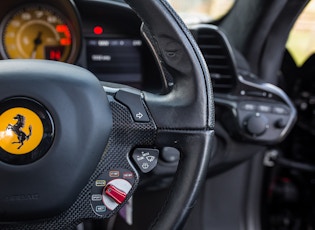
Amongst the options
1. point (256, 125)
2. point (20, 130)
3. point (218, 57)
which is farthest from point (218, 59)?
point (20, 130)

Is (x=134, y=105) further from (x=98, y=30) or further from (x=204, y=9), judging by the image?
(x=204, y=9)

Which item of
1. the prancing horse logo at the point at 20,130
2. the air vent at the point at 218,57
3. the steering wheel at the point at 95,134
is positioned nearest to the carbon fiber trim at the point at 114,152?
the steering wheel at the point at 95,134

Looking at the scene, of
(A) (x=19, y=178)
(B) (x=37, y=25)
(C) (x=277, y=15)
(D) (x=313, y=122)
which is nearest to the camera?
(A) (x=19, y=178)

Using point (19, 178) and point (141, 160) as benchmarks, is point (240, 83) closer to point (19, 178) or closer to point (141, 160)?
A: point (141, 160)

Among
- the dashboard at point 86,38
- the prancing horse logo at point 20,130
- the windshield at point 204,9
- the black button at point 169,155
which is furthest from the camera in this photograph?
the windshield at point 204,9

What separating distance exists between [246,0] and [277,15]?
0.14 metres

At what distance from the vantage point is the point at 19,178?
0.78m

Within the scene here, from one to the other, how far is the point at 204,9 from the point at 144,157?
41.1 inches

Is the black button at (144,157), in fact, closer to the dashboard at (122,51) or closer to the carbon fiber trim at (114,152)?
the carbon fiber trim at (114,152)

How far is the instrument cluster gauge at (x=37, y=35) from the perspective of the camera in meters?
1.56

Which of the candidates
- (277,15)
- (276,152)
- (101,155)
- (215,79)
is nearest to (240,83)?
(215,79)

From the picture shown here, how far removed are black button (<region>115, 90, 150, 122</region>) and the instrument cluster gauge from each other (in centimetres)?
74

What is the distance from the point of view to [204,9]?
1794 mm

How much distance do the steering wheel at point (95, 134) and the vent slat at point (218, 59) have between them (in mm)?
549
